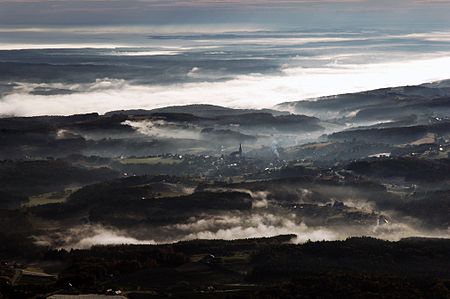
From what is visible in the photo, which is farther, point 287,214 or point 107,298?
point 287,214

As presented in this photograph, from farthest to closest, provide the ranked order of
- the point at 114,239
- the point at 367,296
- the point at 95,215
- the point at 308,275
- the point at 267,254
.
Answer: the point at 95,215 → the point at 114,239 → the point at 267,254 → the point at 308,275 → the point at 367,296

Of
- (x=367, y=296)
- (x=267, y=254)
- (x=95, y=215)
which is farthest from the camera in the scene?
(x=95, y=215)

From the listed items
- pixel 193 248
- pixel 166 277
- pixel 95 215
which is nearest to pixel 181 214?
pixel 95 215

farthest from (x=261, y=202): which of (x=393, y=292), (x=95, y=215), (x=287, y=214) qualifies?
(x=393, y=292)

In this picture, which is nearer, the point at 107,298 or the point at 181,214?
the point at 107,298

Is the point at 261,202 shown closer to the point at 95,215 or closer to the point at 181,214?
the point at 181,214

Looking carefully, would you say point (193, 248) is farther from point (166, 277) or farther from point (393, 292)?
point (393, 292)

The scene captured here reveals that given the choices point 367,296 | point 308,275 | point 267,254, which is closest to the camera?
point 367,296

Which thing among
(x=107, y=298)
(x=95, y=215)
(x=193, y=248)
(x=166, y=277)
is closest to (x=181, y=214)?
(x=95, y=215)

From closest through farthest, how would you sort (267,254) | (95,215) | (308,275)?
(308,275), (267,254), (95,215)
